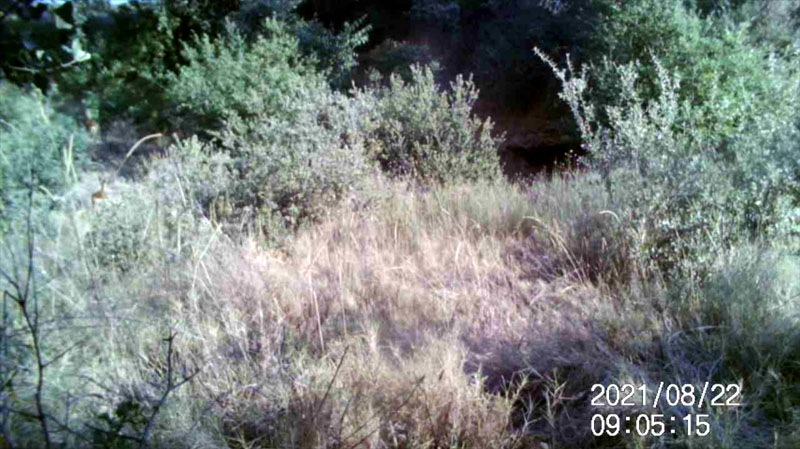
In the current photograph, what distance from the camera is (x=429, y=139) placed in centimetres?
781

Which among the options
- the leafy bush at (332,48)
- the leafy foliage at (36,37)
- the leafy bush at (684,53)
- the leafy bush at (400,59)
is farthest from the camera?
the leafy bush at (400,59)

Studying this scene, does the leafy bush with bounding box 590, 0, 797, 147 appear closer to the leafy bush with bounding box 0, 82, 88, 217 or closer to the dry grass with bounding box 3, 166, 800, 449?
the dry grass with bounding box 3, 166, 800, 449

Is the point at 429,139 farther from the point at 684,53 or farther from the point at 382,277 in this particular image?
the point at 684,53

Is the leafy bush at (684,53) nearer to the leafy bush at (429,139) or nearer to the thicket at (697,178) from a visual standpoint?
the leafy bush at (429,139)

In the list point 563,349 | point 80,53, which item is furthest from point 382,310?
point 80,53

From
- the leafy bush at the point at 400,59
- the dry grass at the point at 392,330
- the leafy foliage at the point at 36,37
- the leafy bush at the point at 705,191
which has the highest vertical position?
the leafy bush at the point at 400,59

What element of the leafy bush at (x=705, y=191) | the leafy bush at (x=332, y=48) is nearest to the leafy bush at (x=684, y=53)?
the leafy bush at (x=705, y=191)

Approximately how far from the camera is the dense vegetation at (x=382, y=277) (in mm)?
2873

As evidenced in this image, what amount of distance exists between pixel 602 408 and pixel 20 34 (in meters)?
2.75

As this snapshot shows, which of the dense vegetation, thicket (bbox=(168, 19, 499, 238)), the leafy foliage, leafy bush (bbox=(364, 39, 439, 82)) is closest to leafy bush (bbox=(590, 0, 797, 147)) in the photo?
the dense vegetation

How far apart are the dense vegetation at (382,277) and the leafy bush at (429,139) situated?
3 cm

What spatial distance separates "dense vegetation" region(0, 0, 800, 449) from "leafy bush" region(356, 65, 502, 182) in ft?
0.10

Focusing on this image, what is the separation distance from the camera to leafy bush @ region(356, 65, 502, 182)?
7523 mm

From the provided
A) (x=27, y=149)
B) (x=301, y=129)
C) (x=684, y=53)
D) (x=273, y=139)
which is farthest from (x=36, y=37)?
(x=684, y=53)
